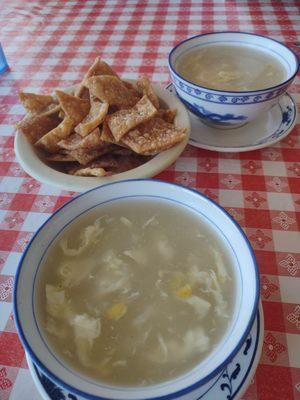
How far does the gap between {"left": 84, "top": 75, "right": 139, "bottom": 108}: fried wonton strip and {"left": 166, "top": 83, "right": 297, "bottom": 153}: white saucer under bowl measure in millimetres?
252

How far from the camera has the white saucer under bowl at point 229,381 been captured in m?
0.66

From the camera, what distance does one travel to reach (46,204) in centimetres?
111

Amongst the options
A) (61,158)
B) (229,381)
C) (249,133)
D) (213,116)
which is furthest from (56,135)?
(229,381)

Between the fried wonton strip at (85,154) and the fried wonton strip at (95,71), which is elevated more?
the fried wonton strip at (95,71)

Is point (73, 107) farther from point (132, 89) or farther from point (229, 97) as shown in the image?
point (229, 97)

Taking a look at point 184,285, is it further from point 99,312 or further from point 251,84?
point 251,84

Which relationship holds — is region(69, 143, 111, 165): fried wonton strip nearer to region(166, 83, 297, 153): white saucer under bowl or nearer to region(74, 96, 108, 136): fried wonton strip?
region(74, 96, 108, 136): fried wonton strip

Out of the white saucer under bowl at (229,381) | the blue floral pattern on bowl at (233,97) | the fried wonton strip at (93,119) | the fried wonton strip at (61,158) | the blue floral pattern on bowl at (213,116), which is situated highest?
the fried wonton strip at (93,119)

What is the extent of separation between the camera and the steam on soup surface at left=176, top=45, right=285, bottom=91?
1261mm

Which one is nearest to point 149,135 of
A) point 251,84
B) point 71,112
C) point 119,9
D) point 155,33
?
point 71,112

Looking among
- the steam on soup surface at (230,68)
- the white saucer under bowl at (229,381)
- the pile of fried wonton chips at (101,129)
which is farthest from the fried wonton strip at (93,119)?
the white saucer under bowl at (229,381)

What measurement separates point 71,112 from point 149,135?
25 centimetres

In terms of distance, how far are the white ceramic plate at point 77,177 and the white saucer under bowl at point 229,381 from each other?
44 centimetres

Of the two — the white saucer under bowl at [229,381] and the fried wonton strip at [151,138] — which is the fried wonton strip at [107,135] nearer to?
the fried wonton strip at [151,138]
